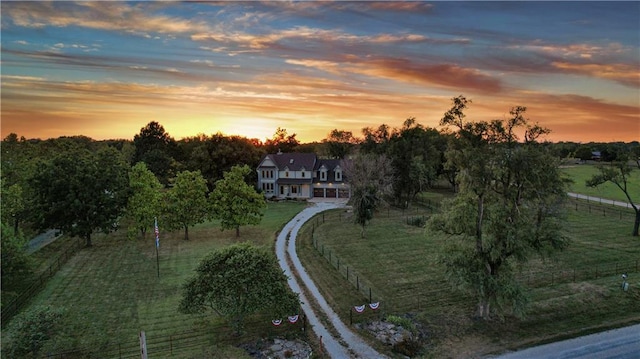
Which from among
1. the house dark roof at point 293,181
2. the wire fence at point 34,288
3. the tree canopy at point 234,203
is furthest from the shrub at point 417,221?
the wire fence at point 34,288

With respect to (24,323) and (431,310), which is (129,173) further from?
(431,310)

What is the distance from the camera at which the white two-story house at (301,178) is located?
211ft

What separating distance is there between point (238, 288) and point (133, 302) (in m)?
9.21

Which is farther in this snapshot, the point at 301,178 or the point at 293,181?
the point at 301,178

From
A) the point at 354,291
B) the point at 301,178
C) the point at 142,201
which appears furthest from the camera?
the point at 301,178

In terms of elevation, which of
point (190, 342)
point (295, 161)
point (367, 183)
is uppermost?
point (295, 161)

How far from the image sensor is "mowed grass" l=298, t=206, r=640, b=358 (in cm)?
2016

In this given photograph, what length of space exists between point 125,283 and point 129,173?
658 inches

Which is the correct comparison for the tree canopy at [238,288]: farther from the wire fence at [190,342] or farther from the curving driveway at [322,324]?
the curving driveway at [322,324]

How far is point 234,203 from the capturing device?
132ft

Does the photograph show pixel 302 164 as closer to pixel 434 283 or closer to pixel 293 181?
pixel 293 181

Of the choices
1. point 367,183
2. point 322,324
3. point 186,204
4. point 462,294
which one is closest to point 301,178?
point 367,183

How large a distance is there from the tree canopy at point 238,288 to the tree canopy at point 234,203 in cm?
1933

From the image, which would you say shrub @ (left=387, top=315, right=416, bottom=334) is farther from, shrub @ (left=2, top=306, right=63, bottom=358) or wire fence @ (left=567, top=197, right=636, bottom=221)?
wire fence @ (left=567, top=197, right=636, bottom=221)
